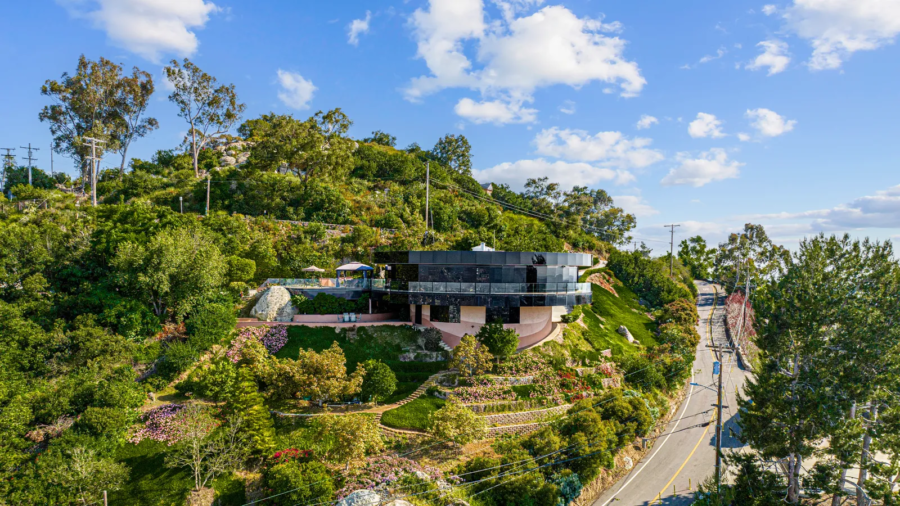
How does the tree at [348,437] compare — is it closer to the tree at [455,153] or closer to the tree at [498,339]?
the tree at [498,339]

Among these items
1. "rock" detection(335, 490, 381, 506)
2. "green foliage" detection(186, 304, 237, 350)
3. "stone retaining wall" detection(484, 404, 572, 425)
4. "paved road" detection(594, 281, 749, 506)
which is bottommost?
"paved road" detection(594, 281, 749, 506)

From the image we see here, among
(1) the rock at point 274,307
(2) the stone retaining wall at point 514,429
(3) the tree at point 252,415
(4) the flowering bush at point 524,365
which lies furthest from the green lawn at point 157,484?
(4) the flowering bush at point 524,365

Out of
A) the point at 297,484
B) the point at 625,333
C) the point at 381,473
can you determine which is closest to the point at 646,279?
the point at 625,333

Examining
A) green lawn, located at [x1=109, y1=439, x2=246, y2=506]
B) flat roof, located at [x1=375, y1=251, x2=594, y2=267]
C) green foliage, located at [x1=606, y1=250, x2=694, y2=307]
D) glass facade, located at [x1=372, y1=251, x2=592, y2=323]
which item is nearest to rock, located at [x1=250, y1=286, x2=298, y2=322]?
glass facade, located at [x1=372, y1=251, x2=592, y2=323]

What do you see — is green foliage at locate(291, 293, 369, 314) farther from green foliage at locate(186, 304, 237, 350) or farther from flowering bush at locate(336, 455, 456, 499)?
flowering bush at locate(336, 455, 456, 499)

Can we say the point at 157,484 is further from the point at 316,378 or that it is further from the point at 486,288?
the point at 486,288

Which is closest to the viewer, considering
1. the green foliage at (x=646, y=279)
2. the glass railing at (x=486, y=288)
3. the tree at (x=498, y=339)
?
the tree at (x=498, y=339)

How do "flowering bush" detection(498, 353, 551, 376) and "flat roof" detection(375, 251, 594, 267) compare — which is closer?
"flowering bush" detection(498, 353, 551, 376)
